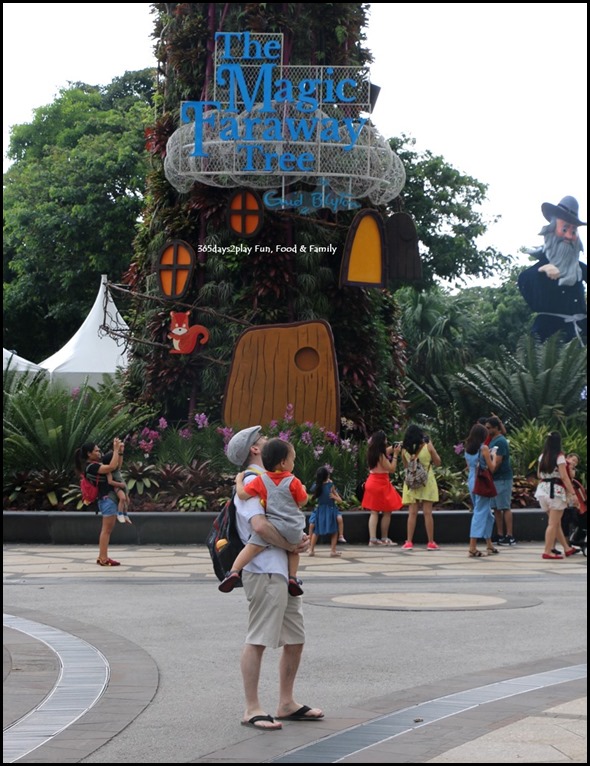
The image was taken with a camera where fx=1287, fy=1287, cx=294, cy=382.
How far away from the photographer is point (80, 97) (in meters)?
48.7

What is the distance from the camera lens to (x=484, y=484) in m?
15.9

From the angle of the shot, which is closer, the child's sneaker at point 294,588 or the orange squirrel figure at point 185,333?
the child's sneaker at point 294,588

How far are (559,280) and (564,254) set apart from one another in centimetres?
107

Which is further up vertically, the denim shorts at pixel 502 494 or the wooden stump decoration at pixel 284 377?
the wooden stump decoration at pixel 284 377

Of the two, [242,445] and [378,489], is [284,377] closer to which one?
[378,489]

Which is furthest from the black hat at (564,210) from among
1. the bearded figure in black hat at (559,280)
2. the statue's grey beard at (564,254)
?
the statue's grey beard at (564,254)

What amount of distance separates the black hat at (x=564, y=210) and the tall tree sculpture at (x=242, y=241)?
18328 mm

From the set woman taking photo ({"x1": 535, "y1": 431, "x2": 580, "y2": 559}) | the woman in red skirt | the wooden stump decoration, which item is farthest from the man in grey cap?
the wooden stump decoration

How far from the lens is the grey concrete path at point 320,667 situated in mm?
6344

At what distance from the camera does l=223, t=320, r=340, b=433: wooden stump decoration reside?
20.9m

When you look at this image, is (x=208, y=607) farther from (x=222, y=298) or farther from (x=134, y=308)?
(x=134, y=308)

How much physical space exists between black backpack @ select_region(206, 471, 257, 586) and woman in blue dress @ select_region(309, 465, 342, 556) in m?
8.83

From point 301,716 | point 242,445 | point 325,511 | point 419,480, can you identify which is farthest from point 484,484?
point 301,716

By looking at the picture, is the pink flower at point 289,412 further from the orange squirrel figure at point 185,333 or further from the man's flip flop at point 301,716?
the man's flip flop at point 301,716
